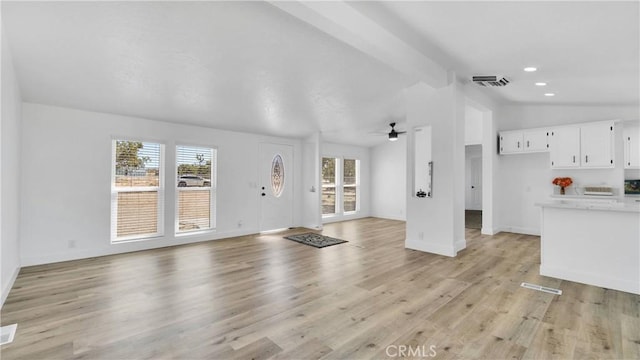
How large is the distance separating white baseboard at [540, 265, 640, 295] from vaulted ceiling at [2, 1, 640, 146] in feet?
8.00

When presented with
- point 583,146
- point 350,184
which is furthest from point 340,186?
point 583,146

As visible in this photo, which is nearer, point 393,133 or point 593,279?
point 593,279

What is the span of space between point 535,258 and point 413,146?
8.00ft

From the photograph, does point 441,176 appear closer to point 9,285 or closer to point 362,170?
point 362,170

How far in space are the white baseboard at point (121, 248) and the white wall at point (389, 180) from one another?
4.67 m

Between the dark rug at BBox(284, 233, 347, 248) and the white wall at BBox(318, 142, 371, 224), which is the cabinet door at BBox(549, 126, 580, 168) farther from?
the white wall at BBox(318, 142, 371, 224)

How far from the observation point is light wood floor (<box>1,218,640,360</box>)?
2.09m

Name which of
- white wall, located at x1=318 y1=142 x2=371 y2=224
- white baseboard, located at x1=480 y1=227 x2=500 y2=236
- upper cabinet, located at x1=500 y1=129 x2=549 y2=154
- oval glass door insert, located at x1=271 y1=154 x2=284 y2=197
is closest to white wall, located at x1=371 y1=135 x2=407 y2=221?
white wall, located at x1=318 y1=142 x2=371 y2=224

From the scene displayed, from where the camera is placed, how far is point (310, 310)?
106 inches

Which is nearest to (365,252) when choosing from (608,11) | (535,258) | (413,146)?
(413,146)

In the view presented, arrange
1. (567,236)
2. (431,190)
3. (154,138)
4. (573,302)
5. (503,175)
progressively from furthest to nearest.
Result: (503,175) → (154,138) → (431,190) → (567,236) → (573,302)

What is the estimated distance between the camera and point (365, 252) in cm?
488

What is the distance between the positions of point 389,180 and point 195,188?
18.3 ft

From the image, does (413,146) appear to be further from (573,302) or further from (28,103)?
(28,103)
